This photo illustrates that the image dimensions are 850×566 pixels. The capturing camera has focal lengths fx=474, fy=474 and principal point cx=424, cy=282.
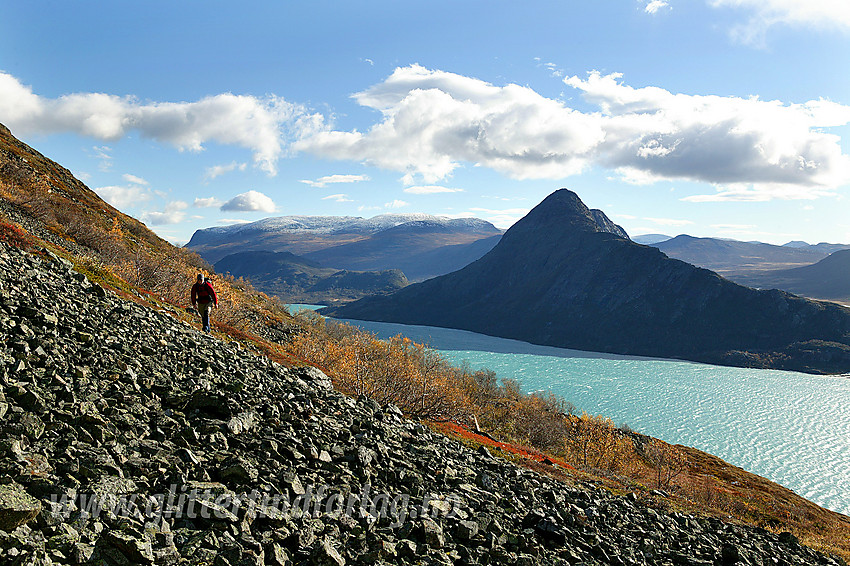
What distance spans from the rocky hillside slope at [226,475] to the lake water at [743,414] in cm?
5004

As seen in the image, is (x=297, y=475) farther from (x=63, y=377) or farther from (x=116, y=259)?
(x=116, y=259)

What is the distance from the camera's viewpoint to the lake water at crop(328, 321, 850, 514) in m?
98.1

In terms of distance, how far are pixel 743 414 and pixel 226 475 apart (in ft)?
529

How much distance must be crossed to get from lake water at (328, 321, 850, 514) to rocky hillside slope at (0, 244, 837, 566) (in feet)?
164

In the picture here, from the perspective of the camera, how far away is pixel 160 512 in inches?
357

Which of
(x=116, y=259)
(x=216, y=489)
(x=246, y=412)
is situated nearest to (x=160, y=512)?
(x=216, y=489)

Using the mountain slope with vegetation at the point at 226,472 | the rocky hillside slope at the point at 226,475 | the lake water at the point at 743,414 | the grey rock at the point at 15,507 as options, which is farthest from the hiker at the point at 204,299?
the lake water at the point at 743,414

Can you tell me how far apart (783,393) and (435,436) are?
19268cm

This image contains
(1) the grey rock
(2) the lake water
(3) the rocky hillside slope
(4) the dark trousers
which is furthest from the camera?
(2) the lake water

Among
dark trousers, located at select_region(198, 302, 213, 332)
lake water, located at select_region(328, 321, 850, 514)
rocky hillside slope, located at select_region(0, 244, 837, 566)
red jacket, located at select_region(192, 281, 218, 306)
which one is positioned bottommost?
lake water, located at select_region(328, 321, 850, 514)

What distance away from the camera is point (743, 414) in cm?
13612

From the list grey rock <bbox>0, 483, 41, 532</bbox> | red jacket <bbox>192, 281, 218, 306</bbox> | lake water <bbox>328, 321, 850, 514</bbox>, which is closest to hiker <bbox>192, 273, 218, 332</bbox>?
red jacket <bbox>192, 281, 218, 306</bbox>

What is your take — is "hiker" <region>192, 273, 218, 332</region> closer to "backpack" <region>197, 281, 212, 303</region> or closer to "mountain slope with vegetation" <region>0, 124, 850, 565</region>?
"backpack" <region>197, 281, 212, 303</region>

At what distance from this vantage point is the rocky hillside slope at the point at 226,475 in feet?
28.0
